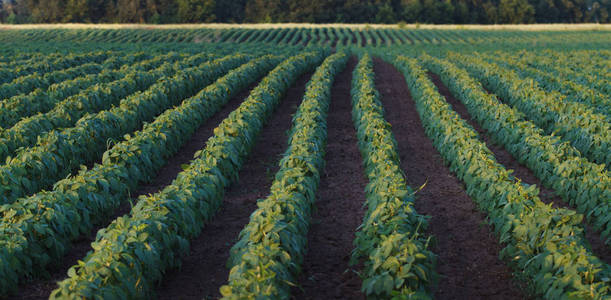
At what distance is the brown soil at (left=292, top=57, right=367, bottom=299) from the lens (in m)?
6.49

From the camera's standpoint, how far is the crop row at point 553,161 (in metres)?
7.87

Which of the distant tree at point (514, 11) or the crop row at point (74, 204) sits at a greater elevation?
the crop row at point (74, 204)

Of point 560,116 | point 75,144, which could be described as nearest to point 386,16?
point 560,116

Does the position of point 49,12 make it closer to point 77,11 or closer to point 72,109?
point 77,11

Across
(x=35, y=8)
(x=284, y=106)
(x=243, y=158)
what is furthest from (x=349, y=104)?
(x=35, y=8)

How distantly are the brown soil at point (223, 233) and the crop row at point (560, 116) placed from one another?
6.29 meters

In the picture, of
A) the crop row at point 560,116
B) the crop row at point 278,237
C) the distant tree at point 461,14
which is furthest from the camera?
the distant tree at point 461,14

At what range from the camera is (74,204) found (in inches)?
279

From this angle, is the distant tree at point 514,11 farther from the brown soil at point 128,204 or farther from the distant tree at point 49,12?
the brown soil at point 128,204

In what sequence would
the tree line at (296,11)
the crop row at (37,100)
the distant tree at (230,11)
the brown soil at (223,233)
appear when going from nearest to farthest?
1. the brown soil at (223,233)
2. the crop row at (37,100)
3. the tree line at (296,11)
4. the distant tree at (230,11)

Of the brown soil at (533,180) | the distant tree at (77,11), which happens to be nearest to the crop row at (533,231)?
the brown soil at (533,180)

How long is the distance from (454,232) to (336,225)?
1901mm

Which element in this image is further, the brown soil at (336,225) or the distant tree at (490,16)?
the distant tree at (490,16)

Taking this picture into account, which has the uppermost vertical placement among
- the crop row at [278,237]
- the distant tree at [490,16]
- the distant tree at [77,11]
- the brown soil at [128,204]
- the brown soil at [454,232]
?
the distant tree at [77,11]
